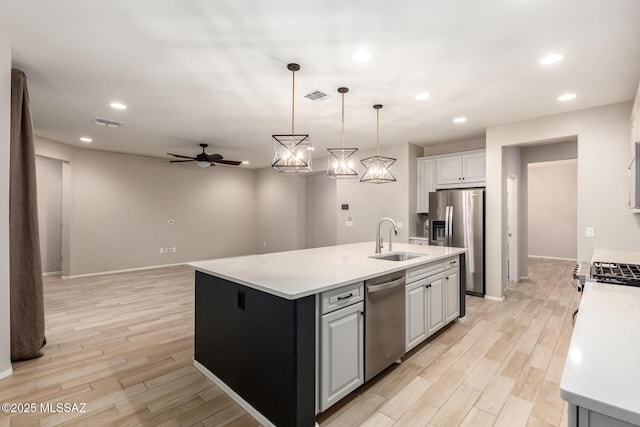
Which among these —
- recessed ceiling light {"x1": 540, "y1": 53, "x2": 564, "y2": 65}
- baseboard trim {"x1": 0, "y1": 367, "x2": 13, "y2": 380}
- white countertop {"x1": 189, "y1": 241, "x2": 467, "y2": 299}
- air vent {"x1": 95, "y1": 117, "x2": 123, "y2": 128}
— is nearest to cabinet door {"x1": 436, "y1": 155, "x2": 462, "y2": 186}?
white countertop {"x1": 189, "y1": 241, "x2": 467, "y2": 299}

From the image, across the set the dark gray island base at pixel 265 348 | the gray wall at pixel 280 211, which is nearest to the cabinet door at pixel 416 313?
the dark gray island base at pixel 265 348

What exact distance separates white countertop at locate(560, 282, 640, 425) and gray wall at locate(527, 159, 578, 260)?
7811 mm

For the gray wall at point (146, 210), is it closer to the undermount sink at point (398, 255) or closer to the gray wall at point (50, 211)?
the gray wall at point (50, 211)

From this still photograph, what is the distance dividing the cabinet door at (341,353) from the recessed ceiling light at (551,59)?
101 inches

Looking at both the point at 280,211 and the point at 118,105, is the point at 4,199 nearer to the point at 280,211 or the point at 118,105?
the point at 118,105

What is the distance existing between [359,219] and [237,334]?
14.4 ft

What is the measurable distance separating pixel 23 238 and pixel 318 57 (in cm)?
310

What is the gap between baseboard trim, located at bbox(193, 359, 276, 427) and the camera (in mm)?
1894

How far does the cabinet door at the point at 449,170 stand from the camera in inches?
201

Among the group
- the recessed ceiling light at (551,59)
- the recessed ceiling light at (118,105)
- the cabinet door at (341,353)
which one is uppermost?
the recessed ceiling light at (118,105)

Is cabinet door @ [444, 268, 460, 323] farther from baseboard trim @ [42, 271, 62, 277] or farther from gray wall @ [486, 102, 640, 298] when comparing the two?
baseboard trim @ [42, 271, 62, 277]

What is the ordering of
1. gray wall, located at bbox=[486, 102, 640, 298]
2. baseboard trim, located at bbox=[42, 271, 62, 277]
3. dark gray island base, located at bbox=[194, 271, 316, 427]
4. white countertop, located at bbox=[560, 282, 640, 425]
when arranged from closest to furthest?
1. white countertop, located at bbox=[560, 282, 640, 425]
2. dark gray island base, located at bbox=[194, 271, 316, 427]
3. gray wall, located at bbox=[486, 102, 640, 298]
4. baseboard trim, located at bbox=[42, 271, 62, 277]

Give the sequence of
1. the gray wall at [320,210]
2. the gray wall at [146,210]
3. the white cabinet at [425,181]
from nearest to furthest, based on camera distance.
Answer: the white cabinet at [425,181] < the gray wall at [146,210] < the gray wall at [320,210]

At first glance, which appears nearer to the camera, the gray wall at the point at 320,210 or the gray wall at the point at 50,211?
the gray wall at the point at 50,211
